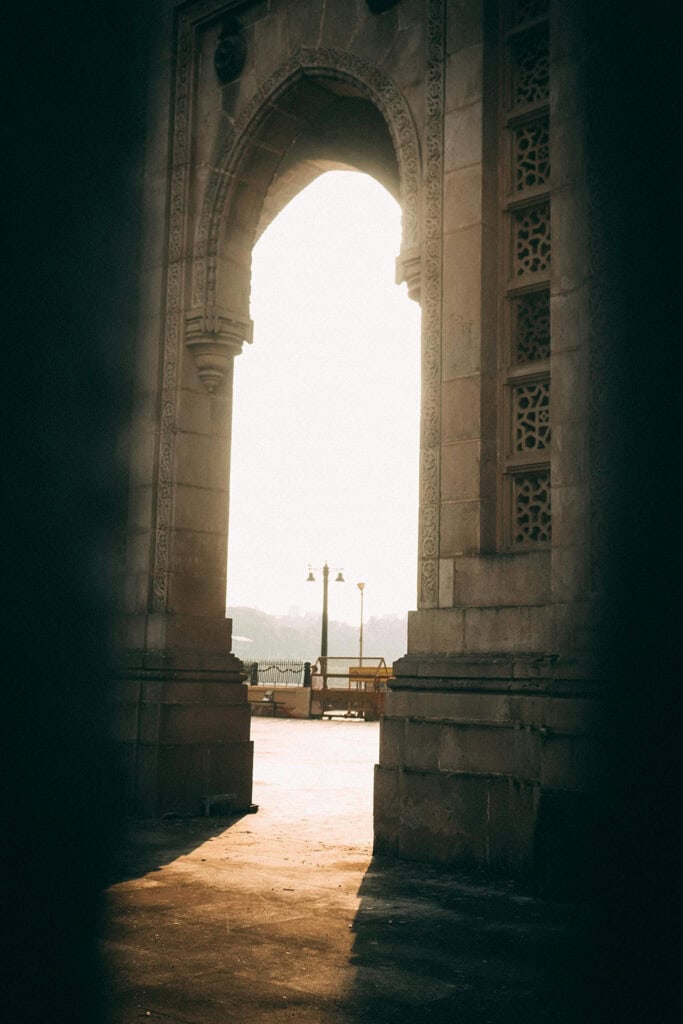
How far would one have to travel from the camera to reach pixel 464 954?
5.75 meters

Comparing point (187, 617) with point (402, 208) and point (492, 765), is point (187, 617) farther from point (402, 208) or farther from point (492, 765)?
point (402, 208)

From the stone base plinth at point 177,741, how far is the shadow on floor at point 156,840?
0.32 meters

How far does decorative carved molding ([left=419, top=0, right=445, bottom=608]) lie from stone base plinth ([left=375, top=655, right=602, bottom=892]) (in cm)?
85

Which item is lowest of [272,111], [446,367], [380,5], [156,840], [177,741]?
[156,840]

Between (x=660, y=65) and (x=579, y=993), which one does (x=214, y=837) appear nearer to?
(x=579, y=993)

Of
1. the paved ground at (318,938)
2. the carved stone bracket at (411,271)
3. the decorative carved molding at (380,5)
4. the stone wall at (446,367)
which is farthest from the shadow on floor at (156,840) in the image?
the decorative carved molding at (380,5)

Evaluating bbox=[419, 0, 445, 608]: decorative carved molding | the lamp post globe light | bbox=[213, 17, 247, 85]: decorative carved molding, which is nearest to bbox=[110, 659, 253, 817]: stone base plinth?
bbox=[419, 0, 445, 608]: decorative carved molding

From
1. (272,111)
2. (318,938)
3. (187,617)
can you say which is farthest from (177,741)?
(272,111)

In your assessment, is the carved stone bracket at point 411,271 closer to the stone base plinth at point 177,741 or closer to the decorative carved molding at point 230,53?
the decorative carved molding at point 230,53

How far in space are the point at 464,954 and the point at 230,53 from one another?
382 inches

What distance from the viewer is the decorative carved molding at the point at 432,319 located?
30.4ft

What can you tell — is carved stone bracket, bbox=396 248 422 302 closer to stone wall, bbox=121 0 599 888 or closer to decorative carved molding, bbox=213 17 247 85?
stone wall, bbox=121 0 599 888

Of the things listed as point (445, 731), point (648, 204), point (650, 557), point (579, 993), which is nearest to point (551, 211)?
point (648, 204)

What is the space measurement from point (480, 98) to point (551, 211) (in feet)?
4.74
